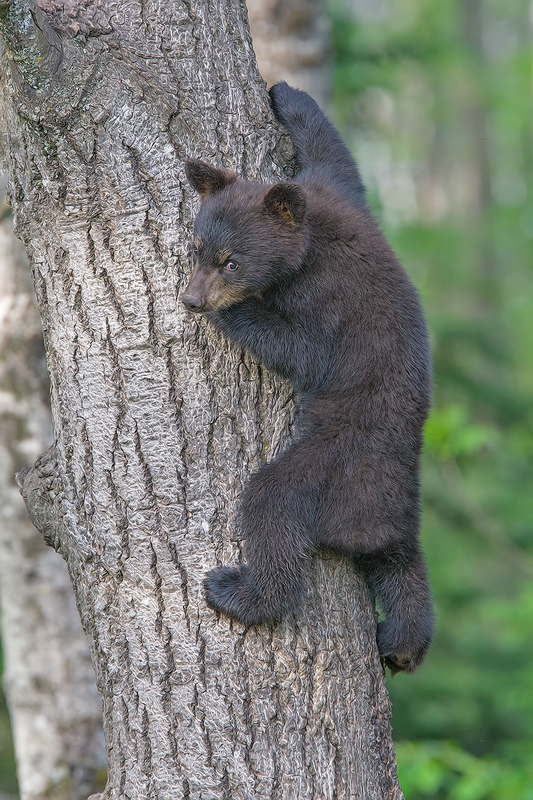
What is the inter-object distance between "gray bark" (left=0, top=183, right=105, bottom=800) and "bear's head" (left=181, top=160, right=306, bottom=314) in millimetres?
2320

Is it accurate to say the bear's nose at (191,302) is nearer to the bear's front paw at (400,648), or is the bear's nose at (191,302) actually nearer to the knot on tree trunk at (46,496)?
the knot on tree trunk at (46,496)

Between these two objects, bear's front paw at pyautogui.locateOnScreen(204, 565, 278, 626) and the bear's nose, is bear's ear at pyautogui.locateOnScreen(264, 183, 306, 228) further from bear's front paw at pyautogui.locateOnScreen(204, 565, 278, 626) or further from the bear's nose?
bear's front paw at pyautogui.locateOnScreen(204, 565, 278, 626)

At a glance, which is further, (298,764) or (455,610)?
(455,610)

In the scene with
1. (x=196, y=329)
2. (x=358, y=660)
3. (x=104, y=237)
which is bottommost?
(x=358, y=660)

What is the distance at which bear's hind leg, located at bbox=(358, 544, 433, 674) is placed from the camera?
3199 millimetres

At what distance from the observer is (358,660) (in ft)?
9.55

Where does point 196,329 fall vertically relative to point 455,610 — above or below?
above

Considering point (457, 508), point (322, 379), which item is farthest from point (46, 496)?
point (457, 508)

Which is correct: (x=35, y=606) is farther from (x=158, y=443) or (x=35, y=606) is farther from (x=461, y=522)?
(x=461, y=522)

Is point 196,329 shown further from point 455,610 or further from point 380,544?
point 455,610

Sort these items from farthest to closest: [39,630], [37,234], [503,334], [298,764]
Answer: [503,334], [39,630], [37,234], [298,764]

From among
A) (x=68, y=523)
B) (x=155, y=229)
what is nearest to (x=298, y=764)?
(x=68, y=523)

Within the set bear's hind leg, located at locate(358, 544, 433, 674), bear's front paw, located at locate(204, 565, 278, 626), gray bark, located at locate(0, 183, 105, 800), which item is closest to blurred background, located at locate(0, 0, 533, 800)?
bear's hind leg, located at locate(358, 544, 433, 674)

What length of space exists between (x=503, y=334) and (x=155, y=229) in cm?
640
